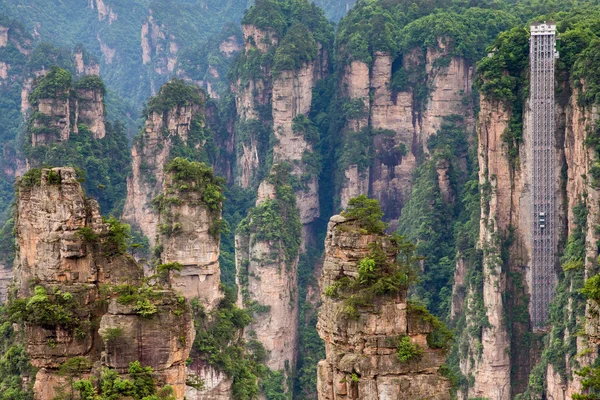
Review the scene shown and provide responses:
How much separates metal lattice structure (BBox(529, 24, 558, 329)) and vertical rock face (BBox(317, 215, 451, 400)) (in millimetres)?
29005

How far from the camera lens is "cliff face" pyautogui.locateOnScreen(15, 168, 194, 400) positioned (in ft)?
134

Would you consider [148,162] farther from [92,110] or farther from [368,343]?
[368,343]

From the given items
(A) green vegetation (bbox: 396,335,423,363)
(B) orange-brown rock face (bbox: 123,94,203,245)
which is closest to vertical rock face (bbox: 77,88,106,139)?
(B) orange-brown rock face (bbox: 123,94,203,245)

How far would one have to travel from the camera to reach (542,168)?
70.6 m

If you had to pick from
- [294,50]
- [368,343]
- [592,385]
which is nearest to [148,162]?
[294,50]

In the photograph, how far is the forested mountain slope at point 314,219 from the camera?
136ft

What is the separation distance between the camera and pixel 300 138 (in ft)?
315

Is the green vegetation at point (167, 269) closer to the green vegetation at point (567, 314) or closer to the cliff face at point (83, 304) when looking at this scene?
the cliff face at point (83, 304)

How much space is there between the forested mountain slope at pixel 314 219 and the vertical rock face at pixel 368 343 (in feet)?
0.17

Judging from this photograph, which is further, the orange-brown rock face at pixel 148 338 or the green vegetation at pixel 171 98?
the green vegetation at pixel 171 98

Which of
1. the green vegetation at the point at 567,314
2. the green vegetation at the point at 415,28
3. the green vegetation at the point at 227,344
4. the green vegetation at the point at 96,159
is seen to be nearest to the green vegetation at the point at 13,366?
the green vegetation at the point at 227,344

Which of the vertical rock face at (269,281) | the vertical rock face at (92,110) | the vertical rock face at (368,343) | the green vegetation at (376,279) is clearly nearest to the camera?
the vertical rock face at (368,343)

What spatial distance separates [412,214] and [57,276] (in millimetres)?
42920

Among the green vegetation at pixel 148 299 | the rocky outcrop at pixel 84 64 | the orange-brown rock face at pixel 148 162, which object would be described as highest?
the rocky outcrop at pixel 84 64
